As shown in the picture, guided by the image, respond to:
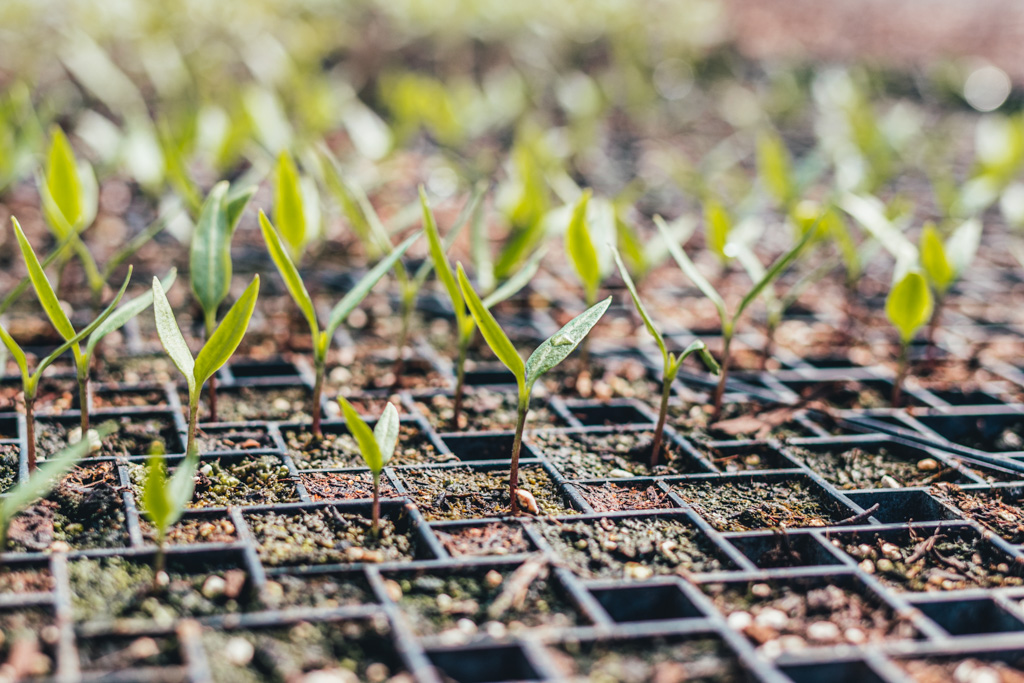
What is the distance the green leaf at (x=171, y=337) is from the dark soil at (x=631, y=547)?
53 centimetres

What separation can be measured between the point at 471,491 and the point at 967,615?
69cm

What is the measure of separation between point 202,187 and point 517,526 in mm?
2448

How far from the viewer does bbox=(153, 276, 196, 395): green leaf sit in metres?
1.37

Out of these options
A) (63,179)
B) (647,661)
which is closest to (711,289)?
(647,661)

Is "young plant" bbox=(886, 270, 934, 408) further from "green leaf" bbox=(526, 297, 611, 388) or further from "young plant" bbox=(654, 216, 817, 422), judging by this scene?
"green leaf" bbox=(526, 297, 611, 388)

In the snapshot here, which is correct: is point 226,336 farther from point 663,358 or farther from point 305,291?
point 663,358

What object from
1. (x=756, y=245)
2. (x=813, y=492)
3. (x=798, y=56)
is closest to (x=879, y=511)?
(x=813, y=492)

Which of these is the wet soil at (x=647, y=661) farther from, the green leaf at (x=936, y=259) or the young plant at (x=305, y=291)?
the green leaf at (x=936, y=259)

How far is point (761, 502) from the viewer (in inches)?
62.3

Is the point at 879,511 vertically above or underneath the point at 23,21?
underneath

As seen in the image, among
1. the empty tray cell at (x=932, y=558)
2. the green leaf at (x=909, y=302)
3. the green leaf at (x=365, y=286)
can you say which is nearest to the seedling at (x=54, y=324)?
the green leaf at (x=365, y=286)

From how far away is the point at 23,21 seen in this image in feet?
16.2

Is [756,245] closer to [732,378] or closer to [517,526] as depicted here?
[732,378]

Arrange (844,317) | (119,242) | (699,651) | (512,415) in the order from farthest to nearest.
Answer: (119,242)
(844,317)
(512,415)
(699,651)
